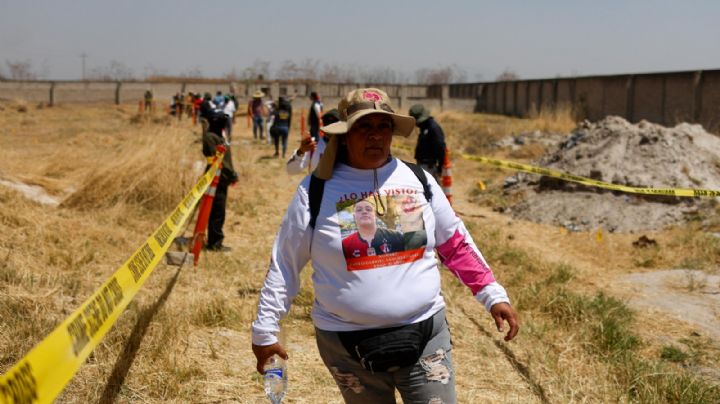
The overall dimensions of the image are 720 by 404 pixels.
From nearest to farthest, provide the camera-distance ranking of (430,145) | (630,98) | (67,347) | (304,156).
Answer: (67,347)
(304,156)
(430,145)
(630,98)

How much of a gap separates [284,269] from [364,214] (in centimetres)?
40

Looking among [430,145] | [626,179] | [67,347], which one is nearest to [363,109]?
[67,347]

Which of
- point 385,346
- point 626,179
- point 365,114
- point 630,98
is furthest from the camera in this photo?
point 630,98

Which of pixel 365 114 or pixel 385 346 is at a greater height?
pixel 365 114

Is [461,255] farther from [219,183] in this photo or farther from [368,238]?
[219,183]

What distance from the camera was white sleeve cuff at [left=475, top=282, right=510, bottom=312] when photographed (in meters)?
2.87

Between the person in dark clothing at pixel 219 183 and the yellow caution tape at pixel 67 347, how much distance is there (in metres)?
4.27

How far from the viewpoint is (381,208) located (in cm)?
276

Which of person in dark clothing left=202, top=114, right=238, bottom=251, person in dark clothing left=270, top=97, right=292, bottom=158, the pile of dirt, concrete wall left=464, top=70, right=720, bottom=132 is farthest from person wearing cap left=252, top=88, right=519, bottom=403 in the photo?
concrete wall left=464, top=70, right=720, bottom=132

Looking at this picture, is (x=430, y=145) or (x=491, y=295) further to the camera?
(x=430, y=145)

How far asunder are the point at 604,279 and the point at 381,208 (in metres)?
5.95

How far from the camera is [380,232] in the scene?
8.93 ft

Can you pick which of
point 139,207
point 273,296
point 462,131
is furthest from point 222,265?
point 462,131

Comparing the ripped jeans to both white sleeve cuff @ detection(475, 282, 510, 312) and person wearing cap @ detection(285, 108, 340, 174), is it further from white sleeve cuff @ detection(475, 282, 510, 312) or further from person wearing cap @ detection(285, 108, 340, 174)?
person wearing cap @ detection(285, 108, 340, 174)
